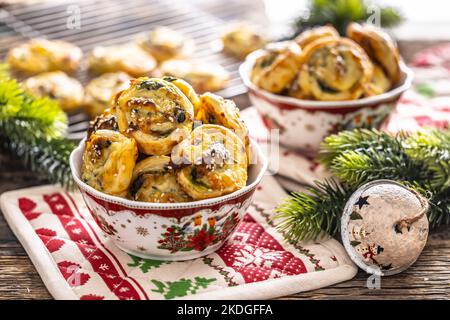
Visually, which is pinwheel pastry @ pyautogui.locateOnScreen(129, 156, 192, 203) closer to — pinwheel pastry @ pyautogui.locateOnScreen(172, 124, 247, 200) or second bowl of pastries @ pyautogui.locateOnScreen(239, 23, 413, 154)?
pinwheel pastry @ pyautogui.locateOnScreen(172, 124, 247, 200)

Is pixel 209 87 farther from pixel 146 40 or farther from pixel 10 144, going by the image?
pixel 10 144

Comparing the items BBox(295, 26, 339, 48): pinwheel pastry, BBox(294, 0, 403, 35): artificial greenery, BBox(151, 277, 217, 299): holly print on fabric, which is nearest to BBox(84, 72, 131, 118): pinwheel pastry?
BBox(295, 26, 339, 48): pinwheel pastry

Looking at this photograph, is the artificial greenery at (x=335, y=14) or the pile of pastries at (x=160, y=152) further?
the artificial greenery at (x=335, y=14)

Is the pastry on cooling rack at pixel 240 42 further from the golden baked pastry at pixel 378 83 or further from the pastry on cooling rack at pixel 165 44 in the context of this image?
the golden baked pastry at pixel 378 83

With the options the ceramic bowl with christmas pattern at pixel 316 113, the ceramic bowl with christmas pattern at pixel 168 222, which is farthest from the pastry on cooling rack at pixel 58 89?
the ceramic bowl with christmas pattern at pixel 168 222

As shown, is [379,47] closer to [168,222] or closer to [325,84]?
[325,84]

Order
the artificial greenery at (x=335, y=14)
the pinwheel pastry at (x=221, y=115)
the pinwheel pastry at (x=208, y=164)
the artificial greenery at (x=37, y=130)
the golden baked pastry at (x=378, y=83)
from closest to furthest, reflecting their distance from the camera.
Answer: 1. the pinwheel pastry at (x=208, y=164)
2. the pinwheel pastry at (x=221, y=115)
3. the artificial greenery at (x=37, y=130)
4. the golden baked pastry at (x=378, y=83)
5. the artificial greenery at (x=335, y=14)
